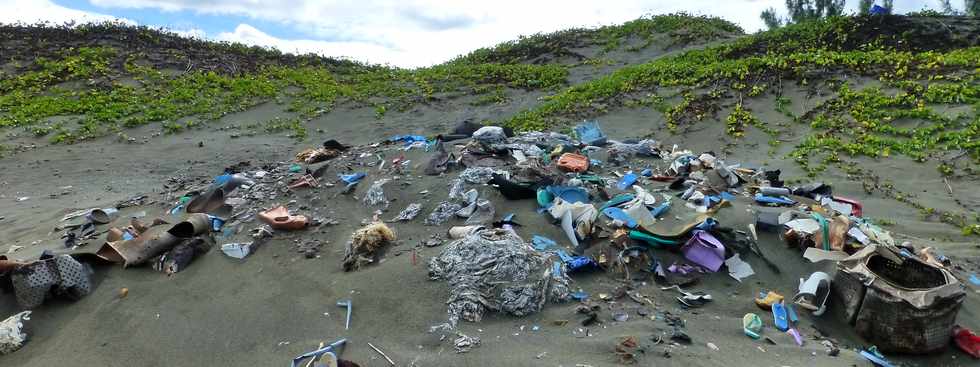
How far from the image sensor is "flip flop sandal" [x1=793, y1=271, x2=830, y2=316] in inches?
146

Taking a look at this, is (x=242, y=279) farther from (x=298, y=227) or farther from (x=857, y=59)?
(x=857, y=59)

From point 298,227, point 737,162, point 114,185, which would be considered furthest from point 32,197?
point 737,162

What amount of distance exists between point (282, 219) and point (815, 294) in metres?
4.34

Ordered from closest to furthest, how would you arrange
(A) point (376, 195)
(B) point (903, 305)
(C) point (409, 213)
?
1. (B) point (903, 305)
2. (C) point (409, 213)
3. (A) point (376, 195)

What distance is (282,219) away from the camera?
508 cm

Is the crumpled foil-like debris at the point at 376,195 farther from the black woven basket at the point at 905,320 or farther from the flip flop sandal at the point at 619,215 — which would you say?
the black woven basket at the point at 905,320

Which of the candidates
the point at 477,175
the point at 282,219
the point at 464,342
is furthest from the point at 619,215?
the point at 282,219

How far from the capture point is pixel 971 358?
3.33m

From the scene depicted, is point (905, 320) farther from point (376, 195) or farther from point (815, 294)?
point (376, 195)

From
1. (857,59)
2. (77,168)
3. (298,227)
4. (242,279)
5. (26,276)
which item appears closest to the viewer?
(26,276)

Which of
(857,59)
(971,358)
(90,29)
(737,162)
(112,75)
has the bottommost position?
(971,358)

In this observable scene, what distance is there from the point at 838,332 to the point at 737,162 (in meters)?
4.82

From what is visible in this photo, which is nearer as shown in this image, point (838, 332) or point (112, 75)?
point (838, 332)

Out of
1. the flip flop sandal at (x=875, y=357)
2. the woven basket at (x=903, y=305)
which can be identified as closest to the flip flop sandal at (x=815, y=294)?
the woven basket at (x=903, y=305)
